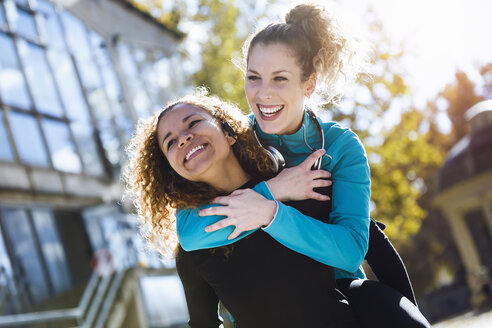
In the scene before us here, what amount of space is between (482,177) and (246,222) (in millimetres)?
23044

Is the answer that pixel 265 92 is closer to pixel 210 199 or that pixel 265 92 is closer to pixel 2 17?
pixel 210 199

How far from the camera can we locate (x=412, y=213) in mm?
18250

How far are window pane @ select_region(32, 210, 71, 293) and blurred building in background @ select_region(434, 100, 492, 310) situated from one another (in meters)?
16.2

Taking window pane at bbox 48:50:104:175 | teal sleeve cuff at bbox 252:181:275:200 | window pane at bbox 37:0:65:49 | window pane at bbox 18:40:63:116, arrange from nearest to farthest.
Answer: teal sleeve cuff at bbox 252:181:275:200
window pane at bbox 18:40:63:116
window pane at bbox 37:0:65:49
window pane at bbox 48:50:104:175

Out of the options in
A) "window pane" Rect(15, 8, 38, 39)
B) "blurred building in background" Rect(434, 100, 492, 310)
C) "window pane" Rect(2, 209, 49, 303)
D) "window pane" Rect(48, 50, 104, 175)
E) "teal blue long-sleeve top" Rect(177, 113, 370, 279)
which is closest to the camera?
"teal blue long-sleeve top" Rect(177, 113, 370, 279)

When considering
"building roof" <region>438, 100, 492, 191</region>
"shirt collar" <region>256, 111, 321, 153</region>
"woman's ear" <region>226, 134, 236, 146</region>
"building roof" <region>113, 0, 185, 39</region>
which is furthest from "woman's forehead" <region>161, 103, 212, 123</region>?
"building roof" <region>438, 100, 492, 191</region>

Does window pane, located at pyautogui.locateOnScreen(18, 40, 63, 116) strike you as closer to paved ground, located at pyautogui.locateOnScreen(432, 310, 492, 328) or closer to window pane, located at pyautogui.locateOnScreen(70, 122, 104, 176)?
window pane, located at pyautogui.locateOnScreen(70, 122, 104, 176)

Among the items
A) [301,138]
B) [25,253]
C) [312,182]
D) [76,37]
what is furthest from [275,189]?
[76,37]

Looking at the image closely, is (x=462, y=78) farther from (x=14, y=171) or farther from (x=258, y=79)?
(x=258, y=79)

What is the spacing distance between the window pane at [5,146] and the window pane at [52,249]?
1554mm

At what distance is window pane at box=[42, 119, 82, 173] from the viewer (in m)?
13.2

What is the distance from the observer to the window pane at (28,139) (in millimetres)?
12148

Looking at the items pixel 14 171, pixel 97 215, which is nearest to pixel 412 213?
pixel 97 215

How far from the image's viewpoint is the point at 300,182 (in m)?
2.90
